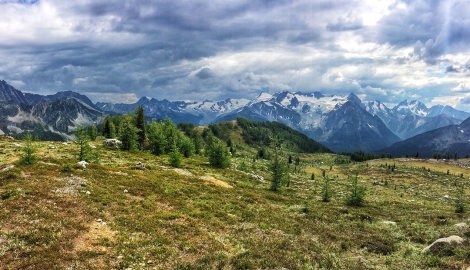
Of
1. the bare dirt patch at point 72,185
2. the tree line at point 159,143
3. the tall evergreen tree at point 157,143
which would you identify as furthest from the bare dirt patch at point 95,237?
the tall evergreen tree at point 157,143

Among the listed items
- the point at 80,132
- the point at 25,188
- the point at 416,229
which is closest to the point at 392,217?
the point at 416,229

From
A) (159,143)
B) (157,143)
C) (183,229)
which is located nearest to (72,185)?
(183,229)

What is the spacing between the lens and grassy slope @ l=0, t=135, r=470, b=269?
→ 16.7m

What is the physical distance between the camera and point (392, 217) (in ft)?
113

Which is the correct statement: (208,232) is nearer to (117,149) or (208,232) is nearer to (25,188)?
(25,188)

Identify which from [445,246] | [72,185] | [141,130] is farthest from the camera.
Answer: [141,130]

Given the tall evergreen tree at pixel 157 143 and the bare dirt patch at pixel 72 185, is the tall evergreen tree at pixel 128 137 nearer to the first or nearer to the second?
the tall evergreen tree at pixel 157 143

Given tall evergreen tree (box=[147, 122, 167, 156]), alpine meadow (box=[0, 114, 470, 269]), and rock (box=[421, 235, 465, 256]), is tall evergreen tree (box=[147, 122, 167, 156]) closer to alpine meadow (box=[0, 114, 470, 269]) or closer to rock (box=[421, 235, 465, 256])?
alpine meadow (box=[0, 114, 470, 269])

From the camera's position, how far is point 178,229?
21969 mm

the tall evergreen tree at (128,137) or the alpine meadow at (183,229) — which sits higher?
the tall evergreen tree at (128,137)

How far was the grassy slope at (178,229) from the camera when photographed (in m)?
16.7

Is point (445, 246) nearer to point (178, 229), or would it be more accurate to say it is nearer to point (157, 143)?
point (178, 229)

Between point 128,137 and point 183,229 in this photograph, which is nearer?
point 183,229

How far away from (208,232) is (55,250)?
10.5m
